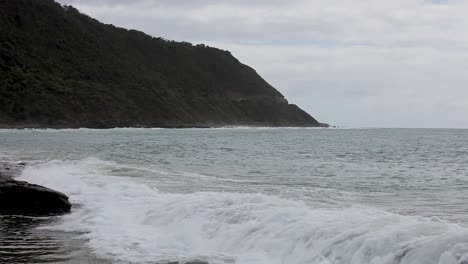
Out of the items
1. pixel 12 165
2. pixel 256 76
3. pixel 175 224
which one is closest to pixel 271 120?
pixel 256 76

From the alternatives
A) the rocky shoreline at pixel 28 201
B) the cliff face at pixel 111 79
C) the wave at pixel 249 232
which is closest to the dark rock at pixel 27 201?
the rocky shoreline at pixel 28 201

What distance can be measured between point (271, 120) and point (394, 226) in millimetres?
134355

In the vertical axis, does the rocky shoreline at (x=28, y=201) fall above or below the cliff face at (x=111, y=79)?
below

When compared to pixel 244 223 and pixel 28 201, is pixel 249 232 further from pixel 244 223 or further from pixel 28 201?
pixel 28 201

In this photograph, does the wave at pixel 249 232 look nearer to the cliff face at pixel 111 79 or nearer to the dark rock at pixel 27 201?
the dark rock at pixel 27 201

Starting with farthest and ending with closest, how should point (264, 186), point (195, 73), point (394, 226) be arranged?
point (195, 73) < point (264, 186) < point (394, 226)

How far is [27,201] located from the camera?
10219 mm

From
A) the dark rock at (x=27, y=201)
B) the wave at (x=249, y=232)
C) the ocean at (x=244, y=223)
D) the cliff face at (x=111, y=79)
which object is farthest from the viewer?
the cliff face at (x=111, y=79)

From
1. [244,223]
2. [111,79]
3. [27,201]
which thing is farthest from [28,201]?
[111,79]

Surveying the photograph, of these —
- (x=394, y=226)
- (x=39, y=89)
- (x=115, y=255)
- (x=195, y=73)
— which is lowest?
(x=115, y=255)

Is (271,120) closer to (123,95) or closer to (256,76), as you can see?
(256,76)

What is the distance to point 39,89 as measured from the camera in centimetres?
7425

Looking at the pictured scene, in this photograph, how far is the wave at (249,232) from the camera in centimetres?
608

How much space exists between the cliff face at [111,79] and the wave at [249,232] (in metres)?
60.7
